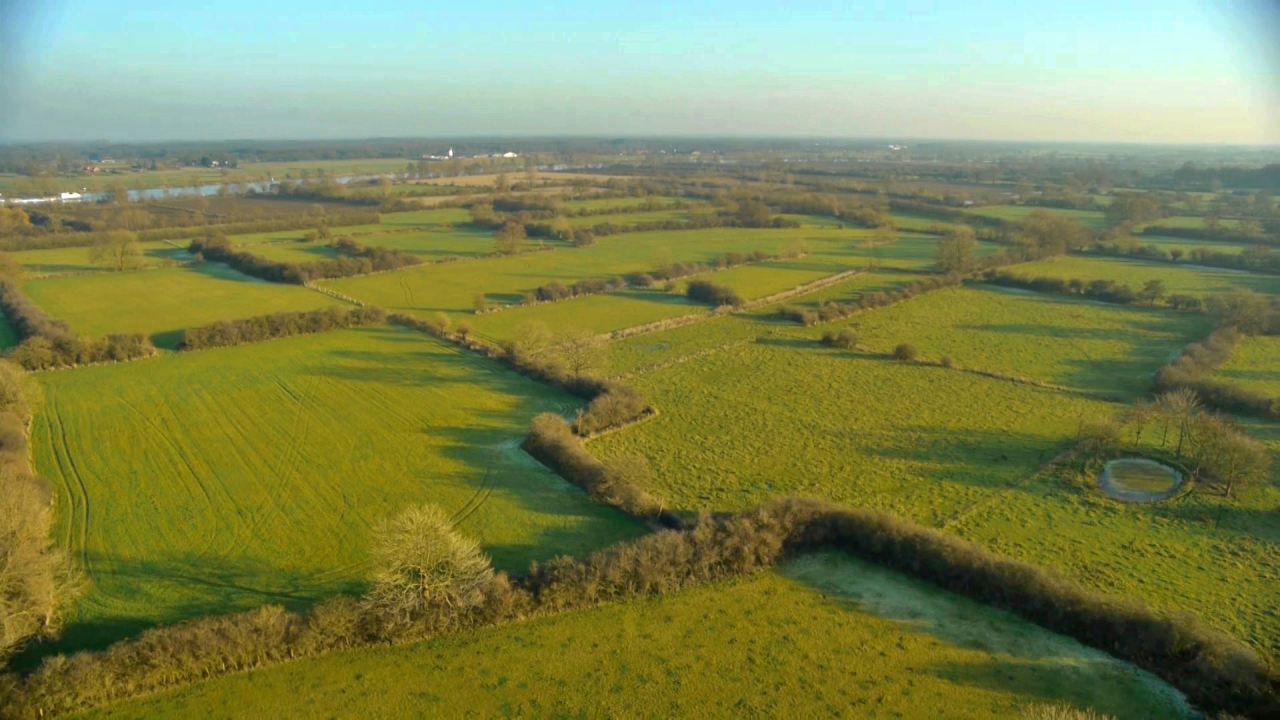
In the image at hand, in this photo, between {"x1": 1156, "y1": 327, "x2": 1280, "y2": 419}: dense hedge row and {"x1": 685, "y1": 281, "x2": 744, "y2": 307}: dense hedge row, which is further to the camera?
{"x1": 685, "y1": 281, "x2": 744, "y2": 307}: dense hedge row

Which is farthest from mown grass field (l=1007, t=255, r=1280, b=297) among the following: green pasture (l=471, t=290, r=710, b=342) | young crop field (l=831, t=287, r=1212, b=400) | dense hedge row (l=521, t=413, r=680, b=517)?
dense hedge row (l=521, t=413, r=680, b=517)

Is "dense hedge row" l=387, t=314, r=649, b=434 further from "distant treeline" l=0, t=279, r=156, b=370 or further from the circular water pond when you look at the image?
the circular water pond

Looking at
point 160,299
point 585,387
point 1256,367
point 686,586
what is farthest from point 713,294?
point 160,299

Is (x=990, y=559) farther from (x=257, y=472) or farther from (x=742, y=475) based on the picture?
(x=257, y=472)

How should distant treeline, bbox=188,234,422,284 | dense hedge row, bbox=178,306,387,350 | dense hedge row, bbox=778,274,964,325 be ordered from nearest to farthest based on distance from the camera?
dense hedge row, bbox=178,306,387,350 → dense hedge row, bbox=778,274,964,325 → distant treeline, bbox=188,234,422,284

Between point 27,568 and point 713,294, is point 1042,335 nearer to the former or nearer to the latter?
point 713,294

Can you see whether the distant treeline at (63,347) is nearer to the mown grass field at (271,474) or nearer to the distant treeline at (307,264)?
the mown grass field at (271,474)

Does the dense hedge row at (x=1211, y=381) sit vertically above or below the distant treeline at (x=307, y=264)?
below

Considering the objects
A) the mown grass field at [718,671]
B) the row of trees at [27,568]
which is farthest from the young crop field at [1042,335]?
the row of trees at [27,568]
